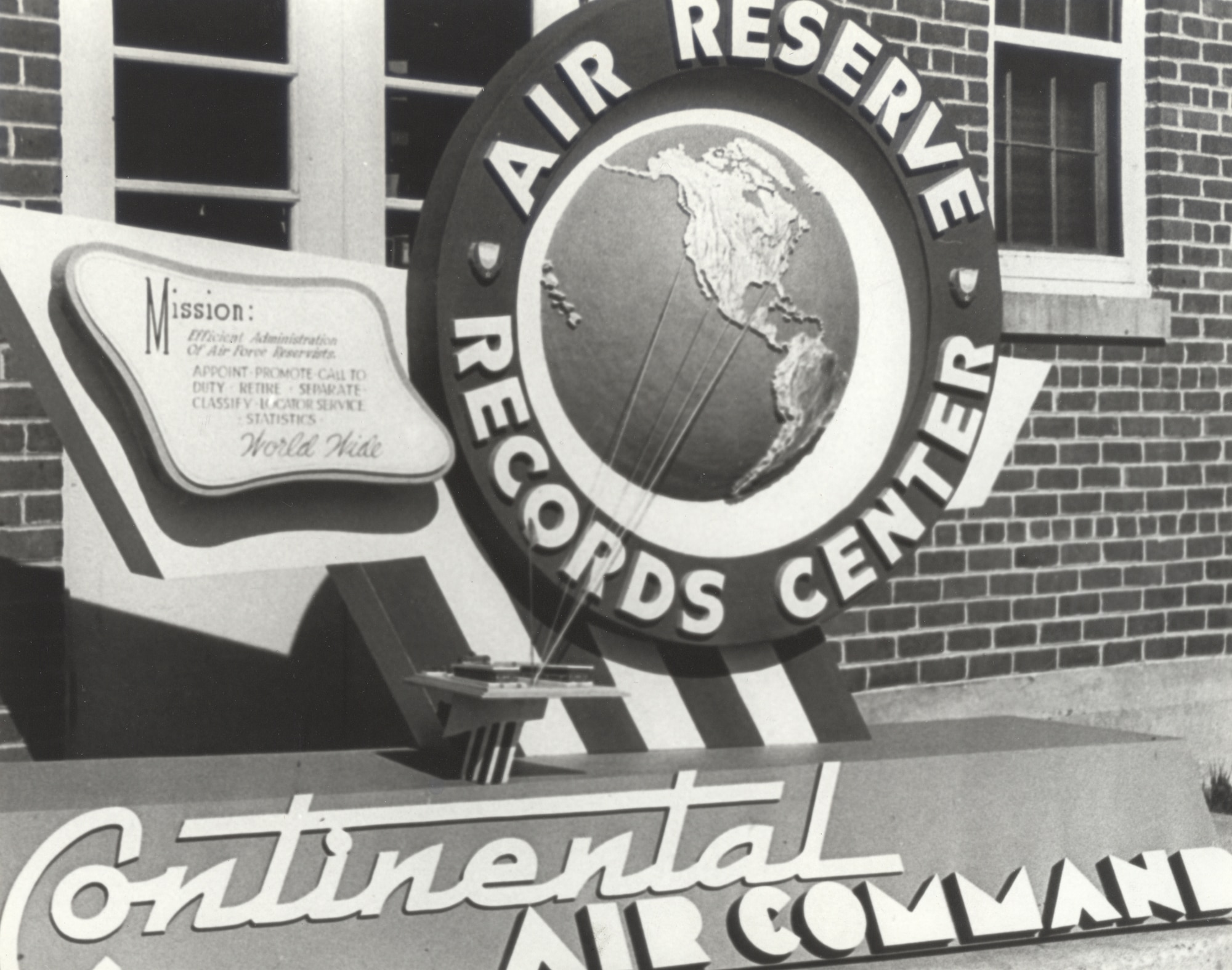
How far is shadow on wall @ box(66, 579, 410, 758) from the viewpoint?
5.04 meters

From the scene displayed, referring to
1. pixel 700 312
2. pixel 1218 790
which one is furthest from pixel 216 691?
pixel 1218 790

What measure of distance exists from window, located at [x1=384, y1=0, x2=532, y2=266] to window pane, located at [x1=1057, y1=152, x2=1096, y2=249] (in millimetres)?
2465

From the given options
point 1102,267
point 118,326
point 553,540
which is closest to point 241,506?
point 118,326

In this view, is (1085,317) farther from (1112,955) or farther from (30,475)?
(30,475)

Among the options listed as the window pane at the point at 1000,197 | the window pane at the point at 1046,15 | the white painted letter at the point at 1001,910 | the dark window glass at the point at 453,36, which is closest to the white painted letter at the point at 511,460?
the white painted letter at the point at 1001,910

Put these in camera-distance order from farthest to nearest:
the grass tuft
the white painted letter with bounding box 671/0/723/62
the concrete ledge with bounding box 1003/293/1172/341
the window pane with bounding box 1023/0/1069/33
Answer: the window pane with bounding box 1023/0/1069/33, the grass tuft, the concrete ledge with bounding box 1003/293/1172/341, the white painted letter with bounding box 671/0/723/62

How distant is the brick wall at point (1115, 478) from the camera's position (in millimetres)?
6539

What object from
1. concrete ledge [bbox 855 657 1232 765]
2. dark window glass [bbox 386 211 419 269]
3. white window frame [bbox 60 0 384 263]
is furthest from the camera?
concrete ledge [bbox 855 657 1232 765]

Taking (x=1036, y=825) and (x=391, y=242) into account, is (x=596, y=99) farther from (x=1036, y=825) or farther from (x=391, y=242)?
(x=1036, y=825)

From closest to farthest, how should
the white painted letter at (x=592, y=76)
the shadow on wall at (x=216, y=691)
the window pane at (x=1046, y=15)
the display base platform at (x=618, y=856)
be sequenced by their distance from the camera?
the display base platform at (x=618, y=856), the white painted letter at (x=592, y=76), the shadow on wall at (x=216, y=691), the window pane at (x=1046, y=15)

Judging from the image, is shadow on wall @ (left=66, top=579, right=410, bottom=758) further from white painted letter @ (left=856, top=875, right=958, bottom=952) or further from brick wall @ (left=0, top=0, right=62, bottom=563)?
white painted letter @ (left=856, top=875, right=958, bottom=952)

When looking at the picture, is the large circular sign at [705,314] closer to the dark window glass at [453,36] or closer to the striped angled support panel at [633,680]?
the striped angled support panel at [633,680]

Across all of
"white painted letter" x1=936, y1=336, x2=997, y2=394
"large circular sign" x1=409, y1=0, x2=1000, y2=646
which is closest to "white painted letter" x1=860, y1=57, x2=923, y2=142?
"large circular sign" x1=409, y1=0, x2=1000, y2=646

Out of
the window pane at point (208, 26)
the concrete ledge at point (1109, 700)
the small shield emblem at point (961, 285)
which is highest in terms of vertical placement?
the window pane at point (208, 26)
